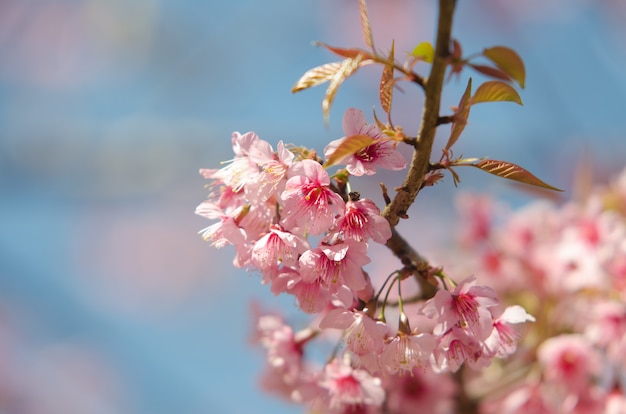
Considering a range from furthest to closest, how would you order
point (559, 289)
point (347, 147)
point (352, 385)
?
point (559, 289)
point (352, 385)
point (347, 147)

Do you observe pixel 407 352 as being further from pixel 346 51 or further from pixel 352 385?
pixel 346 51

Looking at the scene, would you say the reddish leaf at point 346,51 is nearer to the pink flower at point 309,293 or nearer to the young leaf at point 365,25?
the young leaf at point 365,25

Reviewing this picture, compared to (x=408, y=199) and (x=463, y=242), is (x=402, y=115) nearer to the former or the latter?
(x=463, y=242)

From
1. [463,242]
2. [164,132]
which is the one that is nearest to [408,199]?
[463,242]

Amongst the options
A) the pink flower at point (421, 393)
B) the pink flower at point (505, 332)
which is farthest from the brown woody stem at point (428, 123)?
the pink flower at point (421, 393)

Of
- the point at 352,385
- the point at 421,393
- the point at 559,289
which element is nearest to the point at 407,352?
the point at 352,385
